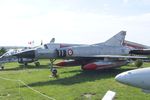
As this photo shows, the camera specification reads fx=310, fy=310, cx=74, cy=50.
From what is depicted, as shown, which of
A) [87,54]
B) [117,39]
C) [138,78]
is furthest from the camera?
[117,39]

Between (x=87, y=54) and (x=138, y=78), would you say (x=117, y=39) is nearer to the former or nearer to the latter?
(x=87, y=54)

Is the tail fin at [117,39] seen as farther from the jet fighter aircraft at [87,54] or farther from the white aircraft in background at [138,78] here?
the white aircraft in background at [138,78]

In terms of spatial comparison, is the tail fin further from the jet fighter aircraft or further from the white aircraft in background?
the white aircraft in background

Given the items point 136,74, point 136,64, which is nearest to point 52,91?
point 136,74

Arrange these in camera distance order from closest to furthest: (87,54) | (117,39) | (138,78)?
(138,78)
(87,54)
(117,39)

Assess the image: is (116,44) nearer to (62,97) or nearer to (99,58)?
(99,58)

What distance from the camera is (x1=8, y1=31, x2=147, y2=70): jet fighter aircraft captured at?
2425cm

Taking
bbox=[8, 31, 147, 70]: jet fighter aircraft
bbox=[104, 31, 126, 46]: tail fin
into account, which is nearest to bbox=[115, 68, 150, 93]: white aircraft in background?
bbox=[8, 31, 147, 70]: jet fighter aircraft

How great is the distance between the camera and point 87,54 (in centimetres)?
2694

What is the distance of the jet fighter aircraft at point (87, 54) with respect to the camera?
79.6 feet

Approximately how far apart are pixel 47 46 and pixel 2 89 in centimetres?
786

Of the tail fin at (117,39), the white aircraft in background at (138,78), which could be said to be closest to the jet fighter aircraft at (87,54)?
the tail fin at (117,39)

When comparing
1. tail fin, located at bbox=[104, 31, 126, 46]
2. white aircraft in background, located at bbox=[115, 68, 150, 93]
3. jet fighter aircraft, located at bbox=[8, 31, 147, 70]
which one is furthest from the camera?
tail fin, located at bbox=[104, 31, 126, 46]

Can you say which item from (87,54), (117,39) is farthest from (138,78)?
(117,39)
